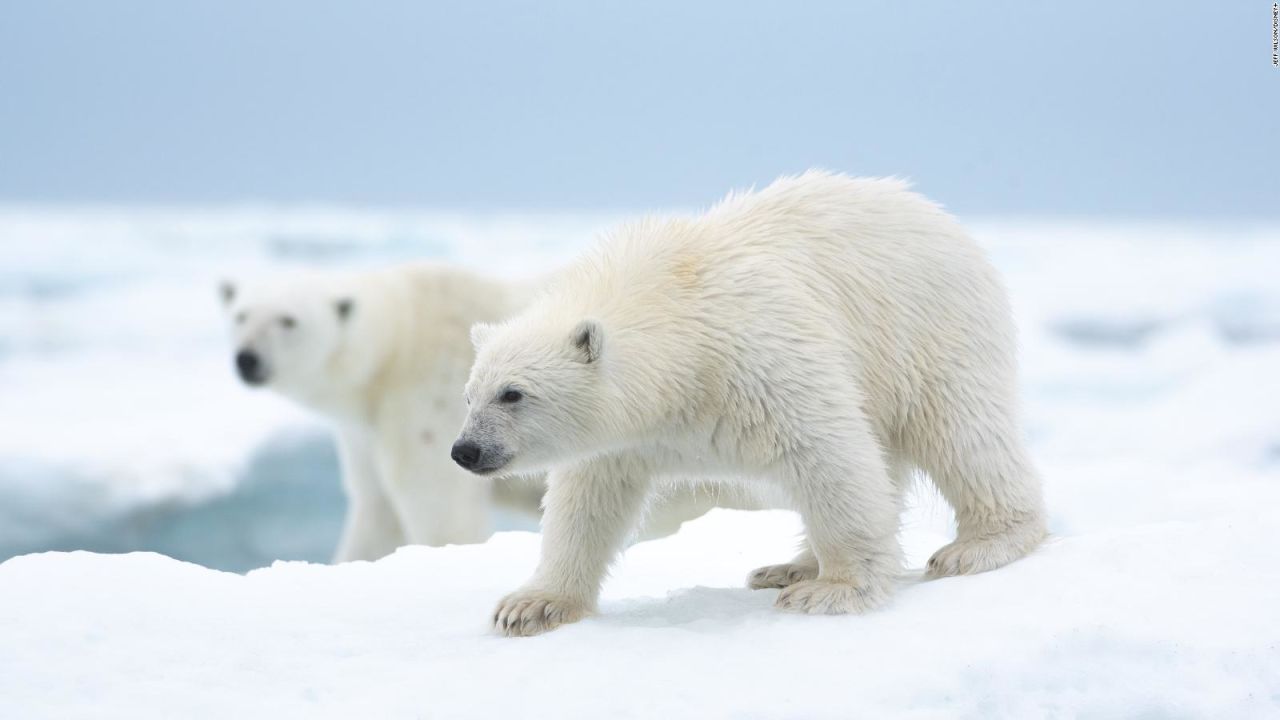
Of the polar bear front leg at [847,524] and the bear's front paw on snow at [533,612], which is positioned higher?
the polar bear front leg at [847,524]

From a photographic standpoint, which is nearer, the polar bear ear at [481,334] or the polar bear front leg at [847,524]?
the polar bear front leg at [847,524]

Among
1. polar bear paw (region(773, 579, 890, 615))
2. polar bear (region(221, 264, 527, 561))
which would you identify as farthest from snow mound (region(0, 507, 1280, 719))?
polar bear (region(221, 264, 527, 561))

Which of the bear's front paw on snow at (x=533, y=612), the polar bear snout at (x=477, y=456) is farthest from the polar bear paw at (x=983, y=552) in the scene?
the polar bear snout at (x=477, y=456)

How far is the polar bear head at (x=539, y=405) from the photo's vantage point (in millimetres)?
3521

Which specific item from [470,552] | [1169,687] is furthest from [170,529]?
[1169,687]

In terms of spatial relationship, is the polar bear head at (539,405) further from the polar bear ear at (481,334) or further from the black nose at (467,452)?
Answer: the polar bear ear at (481,334)

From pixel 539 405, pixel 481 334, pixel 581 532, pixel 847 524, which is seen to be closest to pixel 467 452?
pixel 539 405

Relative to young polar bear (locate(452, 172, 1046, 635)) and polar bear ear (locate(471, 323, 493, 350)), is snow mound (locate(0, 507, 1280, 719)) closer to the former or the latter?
young polar bear (locate(452, 172, 1046, 635))

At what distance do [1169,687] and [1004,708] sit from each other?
41 cm

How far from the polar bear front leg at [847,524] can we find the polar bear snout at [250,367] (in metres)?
5.59

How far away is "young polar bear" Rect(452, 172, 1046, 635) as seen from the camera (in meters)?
3.56

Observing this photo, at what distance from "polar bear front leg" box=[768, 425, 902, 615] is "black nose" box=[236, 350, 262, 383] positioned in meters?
5.59

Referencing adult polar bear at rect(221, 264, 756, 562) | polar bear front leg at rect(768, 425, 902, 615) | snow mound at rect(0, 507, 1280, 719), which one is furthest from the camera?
adult polar bear at rect(221, 264, 756, 562)

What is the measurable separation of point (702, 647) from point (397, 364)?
5.55 meters
